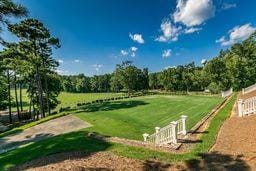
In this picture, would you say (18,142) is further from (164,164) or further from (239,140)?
(239,140)

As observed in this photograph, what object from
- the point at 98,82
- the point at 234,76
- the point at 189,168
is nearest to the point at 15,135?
the point at 189,168

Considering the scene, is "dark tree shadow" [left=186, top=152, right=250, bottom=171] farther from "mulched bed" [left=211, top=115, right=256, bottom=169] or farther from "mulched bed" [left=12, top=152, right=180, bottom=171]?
"mulched bed" [left=12, top=152, right=180, bottom=171]

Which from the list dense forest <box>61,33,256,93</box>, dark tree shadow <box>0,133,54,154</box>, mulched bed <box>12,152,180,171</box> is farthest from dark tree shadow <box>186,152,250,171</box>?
dense forest <box>61,33,256,93</box>

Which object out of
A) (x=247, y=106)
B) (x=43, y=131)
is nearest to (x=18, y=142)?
(x=43, y=131)

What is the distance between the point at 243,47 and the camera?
50781 millimetres

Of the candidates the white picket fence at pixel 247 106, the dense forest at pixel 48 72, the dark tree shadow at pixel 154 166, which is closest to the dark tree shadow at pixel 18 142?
the dense forest at pixel 48 72

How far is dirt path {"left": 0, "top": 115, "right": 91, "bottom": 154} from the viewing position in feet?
59.2

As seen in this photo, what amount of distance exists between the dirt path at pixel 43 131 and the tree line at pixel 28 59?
6.23 m

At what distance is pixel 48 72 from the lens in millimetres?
33406

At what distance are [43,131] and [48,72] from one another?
14515 millimetres

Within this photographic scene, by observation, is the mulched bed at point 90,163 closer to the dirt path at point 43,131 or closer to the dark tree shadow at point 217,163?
the dark tree shadow at point 217,163

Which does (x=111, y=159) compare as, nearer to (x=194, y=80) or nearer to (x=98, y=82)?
(x=194, y=80)

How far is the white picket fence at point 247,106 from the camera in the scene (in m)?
14.8

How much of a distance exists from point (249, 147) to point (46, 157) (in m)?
8.03
